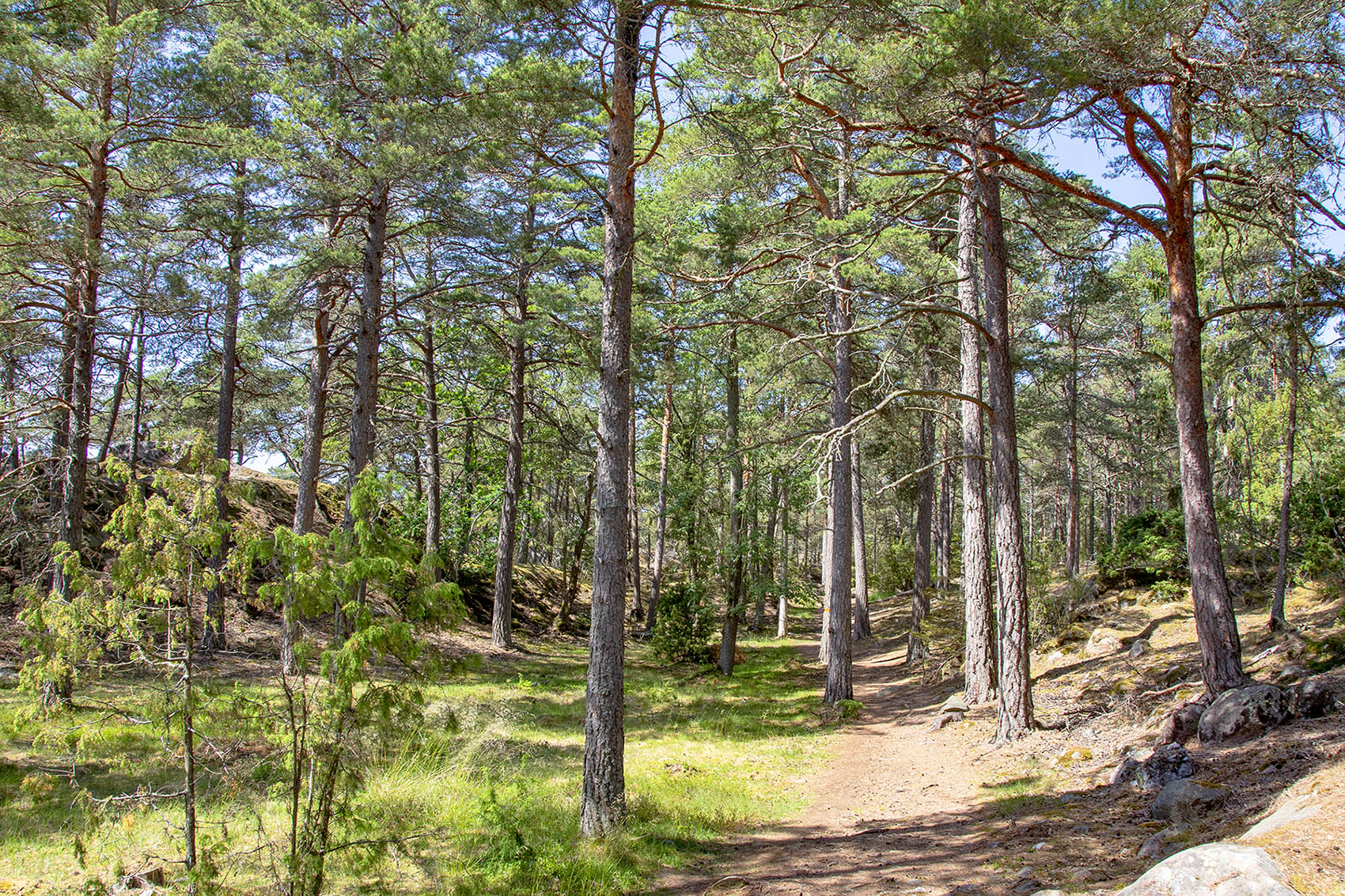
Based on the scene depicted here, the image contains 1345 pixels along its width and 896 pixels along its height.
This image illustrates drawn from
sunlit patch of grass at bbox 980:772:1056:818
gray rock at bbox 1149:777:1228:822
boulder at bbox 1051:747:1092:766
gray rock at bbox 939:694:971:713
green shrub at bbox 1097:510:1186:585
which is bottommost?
gray rock at bbox 939:694:971:713

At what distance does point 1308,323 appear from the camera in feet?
27.6

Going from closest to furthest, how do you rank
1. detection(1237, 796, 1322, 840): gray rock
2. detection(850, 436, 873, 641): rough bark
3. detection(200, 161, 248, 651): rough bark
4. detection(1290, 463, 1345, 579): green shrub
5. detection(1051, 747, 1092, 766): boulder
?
detection(1237, 796, 1322, 840): gray rock < detection(1051, 747, 1092, 766): boulder < detection(200, 161, 248, 651): rough bark < detection(1290, 463, 1345, 579): green shrub < detection(850, 436, 873, 641): rough bark

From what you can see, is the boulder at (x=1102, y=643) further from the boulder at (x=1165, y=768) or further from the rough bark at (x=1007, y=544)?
the boulder at (x=1165, y=768)

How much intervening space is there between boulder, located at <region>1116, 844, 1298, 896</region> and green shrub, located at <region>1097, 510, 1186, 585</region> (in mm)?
12433

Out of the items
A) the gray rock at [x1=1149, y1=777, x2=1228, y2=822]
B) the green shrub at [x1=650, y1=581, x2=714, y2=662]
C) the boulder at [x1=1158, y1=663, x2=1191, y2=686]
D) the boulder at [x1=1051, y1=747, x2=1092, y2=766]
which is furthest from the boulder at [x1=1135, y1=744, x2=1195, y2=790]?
the green shrub at [x1=650, y1=581, x2=714, y2=662]

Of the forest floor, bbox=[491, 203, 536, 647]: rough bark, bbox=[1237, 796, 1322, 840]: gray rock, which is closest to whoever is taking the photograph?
bbox=[1237, 796, 1322, 840]: gray rock

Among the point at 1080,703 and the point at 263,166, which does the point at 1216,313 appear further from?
the point at 263,166

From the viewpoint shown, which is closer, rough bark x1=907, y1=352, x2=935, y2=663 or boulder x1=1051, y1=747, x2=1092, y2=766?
boulder x1=1051, y1=747, x2=1092, y2=766

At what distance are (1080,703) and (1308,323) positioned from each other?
5441 mm

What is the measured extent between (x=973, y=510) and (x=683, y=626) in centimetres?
885

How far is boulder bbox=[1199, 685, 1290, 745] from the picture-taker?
639 cm

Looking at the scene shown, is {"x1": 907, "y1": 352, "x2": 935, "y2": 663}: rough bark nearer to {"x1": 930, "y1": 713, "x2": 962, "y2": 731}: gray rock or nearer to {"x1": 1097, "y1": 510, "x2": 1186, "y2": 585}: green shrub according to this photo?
{"x1": 1097, "y1": 510, "x2": 1186, "y2": 585}: green shrub

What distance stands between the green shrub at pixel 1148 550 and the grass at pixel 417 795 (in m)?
7.80

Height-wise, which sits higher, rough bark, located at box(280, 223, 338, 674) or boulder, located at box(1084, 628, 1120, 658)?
rough bark, located at box(280, 223, 338, 674)
